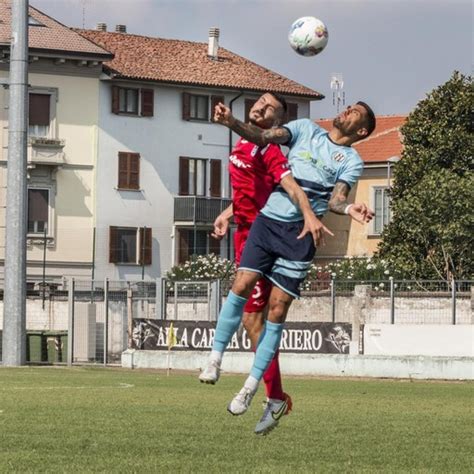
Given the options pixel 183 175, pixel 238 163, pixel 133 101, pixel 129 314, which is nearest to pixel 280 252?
pixel 238 163

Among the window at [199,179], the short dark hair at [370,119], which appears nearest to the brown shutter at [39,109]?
the window at [199,179]

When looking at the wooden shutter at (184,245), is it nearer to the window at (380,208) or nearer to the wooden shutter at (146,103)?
the wooden shutter at (146,103)

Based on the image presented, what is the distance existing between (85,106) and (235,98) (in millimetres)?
8235

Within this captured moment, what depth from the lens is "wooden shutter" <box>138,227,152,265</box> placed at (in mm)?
67375

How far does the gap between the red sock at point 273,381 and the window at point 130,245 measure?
54.3m

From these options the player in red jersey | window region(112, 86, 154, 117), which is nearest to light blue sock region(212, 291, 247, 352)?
the player in red jersey

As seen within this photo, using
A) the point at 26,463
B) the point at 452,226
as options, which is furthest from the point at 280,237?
Answer: the point at 452,226

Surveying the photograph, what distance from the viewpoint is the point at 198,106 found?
7269 centimetres

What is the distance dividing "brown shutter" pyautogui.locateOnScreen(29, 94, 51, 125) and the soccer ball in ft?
179

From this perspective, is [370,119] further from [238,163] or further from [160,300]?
[160,300]

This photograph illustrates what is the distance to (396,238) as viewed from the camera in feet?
191

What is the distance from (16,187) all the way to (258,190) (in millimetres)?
24100

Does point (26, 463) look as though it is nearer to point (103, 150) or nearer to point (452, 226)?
point (452, 226)

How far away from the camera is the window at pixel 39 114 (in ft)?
222
